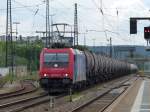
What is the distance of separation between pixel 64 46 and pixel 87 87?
11515 millimetres

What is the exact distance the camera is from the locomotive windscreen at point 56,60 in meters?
36.6

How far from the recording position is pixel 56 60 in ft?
121

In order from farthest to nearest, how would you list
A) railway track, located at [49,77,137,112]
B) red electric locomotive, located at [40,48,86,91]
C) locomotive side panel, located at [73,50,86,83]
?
1. locomotive side panel, located at [73,50,86,83]
2. red electric locomotive, located at [40,48,86,91]
3. railway track, located at [49,77,137,112]

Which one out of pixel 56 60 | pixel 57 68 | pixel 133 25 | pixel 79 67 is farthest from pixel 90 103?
pixel 133 25

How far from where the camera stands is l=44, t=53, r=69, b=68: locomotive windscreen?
36625mm

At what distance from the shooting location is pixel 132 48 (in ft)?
602

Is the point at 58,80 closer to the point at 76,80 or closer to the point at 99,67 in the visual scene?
the point at 76,80

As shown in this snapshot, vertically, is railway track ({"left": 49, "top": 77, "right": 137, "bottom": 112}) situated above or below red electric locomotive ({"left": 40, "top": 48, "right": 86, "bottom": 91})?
below

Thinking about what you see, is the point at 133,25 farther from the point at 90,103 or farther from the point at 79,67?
the point at 90,103

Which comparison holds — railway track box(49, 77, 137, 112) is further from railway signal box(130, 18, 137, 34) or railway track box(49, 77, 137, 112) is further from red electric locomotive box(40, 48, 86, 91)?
railway signal box(130, 18, 137, 34)

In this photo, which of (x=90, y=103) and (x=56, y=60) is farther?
(x=56, y=60)

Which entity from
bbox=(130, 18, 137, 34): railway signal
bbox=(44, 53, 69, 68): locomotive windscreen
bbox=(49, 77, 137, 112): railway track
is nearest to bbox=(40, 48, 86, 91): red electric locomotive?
bbox=(44, 53, 69, 68): locomotive windscreen

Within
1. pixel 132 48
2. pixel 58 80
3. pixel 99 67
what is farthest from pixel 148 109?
pixel 132 48

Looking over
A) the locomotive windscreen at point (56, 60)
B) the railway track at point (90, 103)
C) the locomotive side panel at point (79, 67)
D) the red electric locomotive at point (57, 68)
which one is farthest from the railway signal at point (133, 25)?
the locomotive windscreen at point (56, 60)
